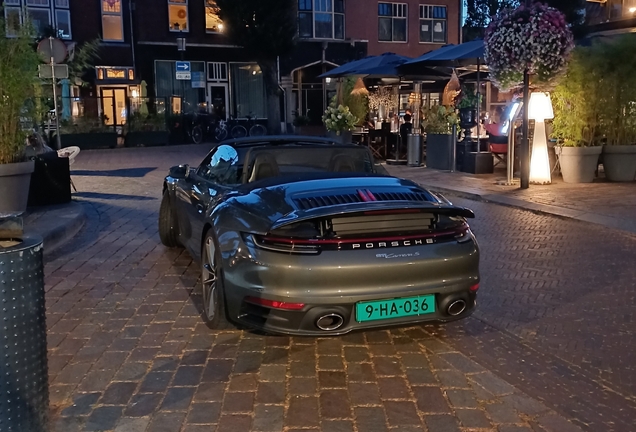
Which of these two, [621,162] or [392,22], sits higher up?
[392,22]

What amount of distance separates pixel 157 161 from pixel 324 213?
18234 millimetres

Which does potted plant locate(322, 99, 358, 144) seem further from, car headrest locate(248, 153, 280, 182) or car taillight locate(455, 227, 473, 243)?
car taillight locate(455, 227, 473, 243)

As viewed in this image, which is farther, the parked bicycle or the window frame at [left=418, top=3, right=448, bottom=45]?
the window frame at [left=418, top=3, right=448, bottom=45]

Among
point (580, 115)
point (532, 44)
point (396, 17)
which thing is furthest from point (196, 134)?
point (532, 44)

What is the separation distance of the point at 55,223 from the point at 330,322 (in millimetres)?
5836

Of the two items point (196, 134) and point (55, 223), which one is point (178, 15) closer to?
point (196, 134)

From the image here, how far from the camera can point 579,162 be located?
1342cm

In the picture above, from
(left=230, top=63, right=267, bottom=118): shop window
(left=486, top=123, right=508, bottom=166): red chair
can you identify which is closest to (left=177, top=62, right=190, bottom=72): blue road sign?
(left=230, top=63, right=267, bottom=118): shop window

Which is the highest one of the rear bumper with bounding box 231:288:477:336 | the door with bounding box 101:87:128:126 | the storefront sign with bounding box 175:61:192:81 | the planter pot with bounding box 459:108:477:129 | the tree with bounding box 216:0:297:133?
the tree with bounding box 216:0:297:133

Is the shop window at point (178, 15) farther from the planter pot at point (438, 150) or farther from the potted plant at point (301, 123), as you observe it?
the planter pot at point (438, 150)

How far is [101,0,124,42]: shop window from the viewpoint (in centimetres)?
3319

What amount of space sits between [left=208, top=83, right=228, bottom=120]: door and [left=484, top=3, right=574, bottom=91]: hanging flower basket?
2442 cm

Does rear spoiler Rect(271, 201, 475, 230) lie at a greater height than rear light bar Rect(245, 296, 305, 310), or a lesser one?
greater

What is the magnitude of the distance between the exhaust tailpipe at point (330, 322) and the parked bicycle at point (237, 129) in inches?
1111
